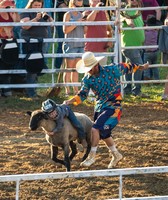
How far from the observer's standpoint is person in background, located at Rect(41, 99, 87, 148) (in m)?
8.58

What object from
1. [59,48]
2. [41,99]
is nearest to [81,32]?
[41,99]

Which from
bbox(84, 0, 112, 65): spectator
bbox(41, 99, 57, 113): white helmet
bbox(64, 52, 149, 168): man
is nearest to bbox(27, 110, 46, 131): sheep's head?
bbox(41, 99, 57, 113): white helmet

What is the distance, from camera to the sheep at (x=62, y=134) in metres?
8.70

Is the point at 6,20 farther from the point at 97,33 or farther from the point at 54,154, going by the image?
the point at 54,154

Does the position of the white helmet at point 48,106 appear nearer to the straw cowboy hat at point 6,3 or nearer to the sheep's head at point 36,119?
the sheep's head at point 36,119

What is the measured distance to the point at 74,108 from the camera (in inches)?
503

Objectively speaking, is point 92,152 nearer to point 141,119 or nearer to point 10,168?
point 10,168

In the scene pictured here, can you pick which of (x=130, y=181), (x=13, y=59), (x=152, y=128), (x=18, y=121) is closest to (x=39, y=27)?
(x=13, y=59)

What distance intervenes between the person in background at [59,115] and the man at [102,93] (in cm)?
16

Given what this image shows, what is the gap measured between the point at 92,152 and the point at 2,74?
435cm

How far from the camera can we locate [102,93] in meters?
8.97

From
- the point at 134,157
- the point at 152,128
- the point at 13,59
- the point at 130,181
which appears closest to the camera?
the point at 130,181

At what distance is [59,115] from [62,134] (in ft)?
0.96

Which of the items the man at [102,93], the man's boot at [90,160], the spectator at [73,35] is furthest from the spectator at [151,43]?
the man's boot at [90,160]
